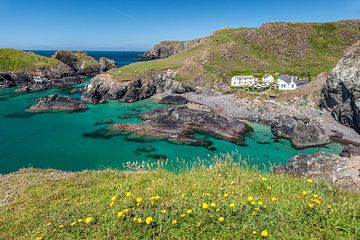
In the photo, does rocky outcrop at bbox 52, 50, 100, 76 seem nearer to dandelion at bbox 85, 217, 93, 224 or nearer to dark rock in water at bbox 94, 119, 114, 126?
dark rock in water at bbox 94, 119, 114, 126

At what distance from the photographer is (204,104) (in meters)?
61.2

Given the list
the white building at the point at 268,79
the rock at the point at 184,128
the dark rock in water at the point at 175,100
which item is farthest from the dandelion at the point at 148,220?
the white building at the point at 268,79

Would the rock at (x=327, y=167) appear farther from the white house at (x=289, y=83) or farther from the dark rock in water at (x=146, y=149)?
the white house at (x=289, y=83)

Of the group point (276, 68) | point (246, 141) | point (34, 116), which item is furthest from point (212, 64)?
point (34, 116)

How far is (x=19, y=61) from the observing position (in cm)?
10350

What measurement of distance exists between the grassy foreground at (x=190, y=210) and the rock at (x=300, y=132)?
109 feet

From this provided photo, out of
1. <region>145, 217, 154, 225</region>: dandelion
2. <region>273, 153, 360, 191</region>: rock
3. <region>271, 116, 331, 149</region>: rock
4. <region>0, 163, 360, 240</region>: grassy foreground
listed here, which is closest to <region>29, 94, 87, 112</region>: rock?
<region>271, 116, 331, 149</region>: rock

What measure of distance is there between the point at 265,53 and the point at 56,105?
8593 centimetres

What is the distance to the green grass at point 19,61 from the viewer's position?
98.9 meters

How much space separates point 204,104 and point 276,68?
4830 cm

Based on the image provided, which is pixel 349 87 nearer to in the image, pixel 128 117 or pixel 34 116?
pixel 128 117

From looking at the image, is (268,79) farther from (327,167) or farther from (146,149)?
(327,167)

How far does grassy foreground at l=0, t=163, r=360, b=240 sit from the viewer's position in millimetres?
5121

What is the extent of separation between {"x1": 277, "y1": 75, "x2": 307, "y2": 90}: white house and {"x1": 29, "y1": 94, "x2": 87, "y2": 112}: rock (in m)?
56.6
